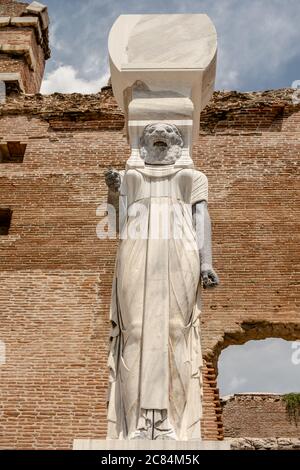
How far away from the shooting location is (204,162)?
411 inches

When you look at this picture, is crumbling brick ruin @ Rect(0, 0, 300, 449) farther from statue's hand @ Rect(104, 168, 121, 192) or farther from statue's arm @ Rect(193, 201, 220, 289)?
statue's hand @ Rect(104, 168, 121, 192)

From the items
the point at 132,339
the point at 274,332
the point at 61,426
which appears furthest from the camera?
the point at 274,332

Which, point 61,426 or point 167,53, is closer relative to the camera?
point 167,53

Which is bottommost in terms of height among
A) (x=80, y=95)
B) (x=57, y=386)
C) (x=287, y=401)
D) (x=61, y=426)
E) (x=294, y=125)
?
(x=61, y=426)

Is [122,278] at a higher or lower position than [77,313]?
lower

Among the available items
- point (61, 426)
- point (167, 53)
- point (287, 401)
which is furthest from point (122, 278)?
point (287, 401)

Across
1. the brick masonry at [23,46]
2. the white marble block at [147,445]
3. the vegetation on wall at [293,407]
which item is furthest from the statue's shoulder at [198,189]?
the vegetation on wall at [293,407]

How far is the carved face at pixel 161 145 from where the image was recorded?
388 centimetres

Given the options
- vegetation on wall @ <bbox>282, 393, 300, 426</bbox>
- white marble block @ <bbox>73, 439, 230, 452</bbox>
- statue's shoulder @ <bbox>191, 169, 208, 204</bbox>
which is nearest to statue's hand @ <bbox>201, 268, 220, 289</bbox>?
statue's shoulder @ <bbox>191, 169, 208, 204</bbox>

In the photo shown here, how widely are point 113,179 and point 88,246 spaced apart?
18.9 ft

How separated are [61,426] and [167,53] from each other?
18.3 feet

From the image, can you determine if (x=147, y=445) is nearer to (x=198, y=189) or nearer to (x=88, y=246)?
(x=198, y=189)

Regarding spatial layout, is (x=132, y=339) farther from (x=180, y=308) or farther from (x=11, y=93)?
(x=11, y=93)

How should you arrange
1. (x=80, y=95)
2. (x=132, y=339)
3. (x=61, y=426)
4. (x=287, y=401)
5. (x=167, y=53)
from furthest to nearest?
1. (x=287, y=401)
2. (x=80, y=95)
3. (x=61, y=426)
4. (x=167, y=53)
5. (x=132, y=339)
